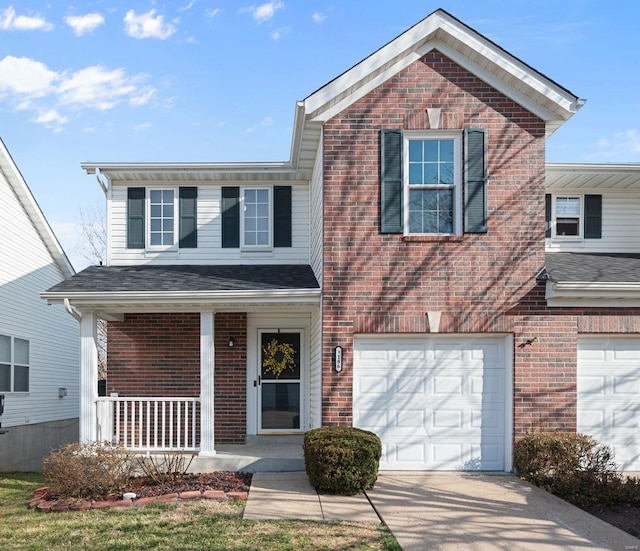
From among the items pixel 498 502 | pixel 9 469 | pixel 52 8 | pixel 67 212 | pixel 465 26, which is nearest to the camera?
pixel 498 502

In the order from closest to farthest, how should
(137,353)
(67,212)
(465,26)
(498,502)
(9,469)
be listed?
(498,502) < (465,26) < (137,353) < (9,469) < (67,212)

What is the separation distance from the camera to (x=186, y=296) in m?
11.4

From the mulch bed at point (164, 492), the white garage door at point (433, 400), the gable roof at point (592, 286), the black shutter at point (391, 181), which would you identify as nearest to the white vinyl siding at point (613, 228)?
the gable roof at point (592, 286)

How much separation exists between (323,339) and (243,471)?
2473 millimetres

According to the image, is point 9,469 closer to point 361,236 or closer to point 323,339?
point 323,339

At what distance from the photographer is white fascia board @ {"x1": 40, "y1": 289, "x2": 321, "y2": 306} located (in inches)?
450

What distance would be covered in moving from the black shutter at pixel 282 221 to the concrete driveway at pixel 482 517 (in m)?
5.31

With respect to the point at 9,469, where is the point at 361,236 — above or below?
above

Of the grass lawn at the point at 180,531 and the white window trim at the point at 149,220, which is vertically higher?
the white window trim at the point at 149,220

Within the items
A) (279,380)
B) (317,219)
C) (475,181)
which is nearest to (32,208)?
(279,380)

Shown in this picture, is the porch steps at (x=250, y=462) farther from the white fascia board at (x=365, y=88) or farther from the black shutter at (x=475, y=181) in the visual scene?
the white fascia board at (x=365, y=88)

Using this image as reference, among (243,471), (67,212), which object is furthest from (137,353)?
(67,212)

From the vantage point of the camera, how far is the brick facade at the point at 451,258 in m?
11.0

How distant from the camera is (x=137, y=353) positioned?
13.6 m
